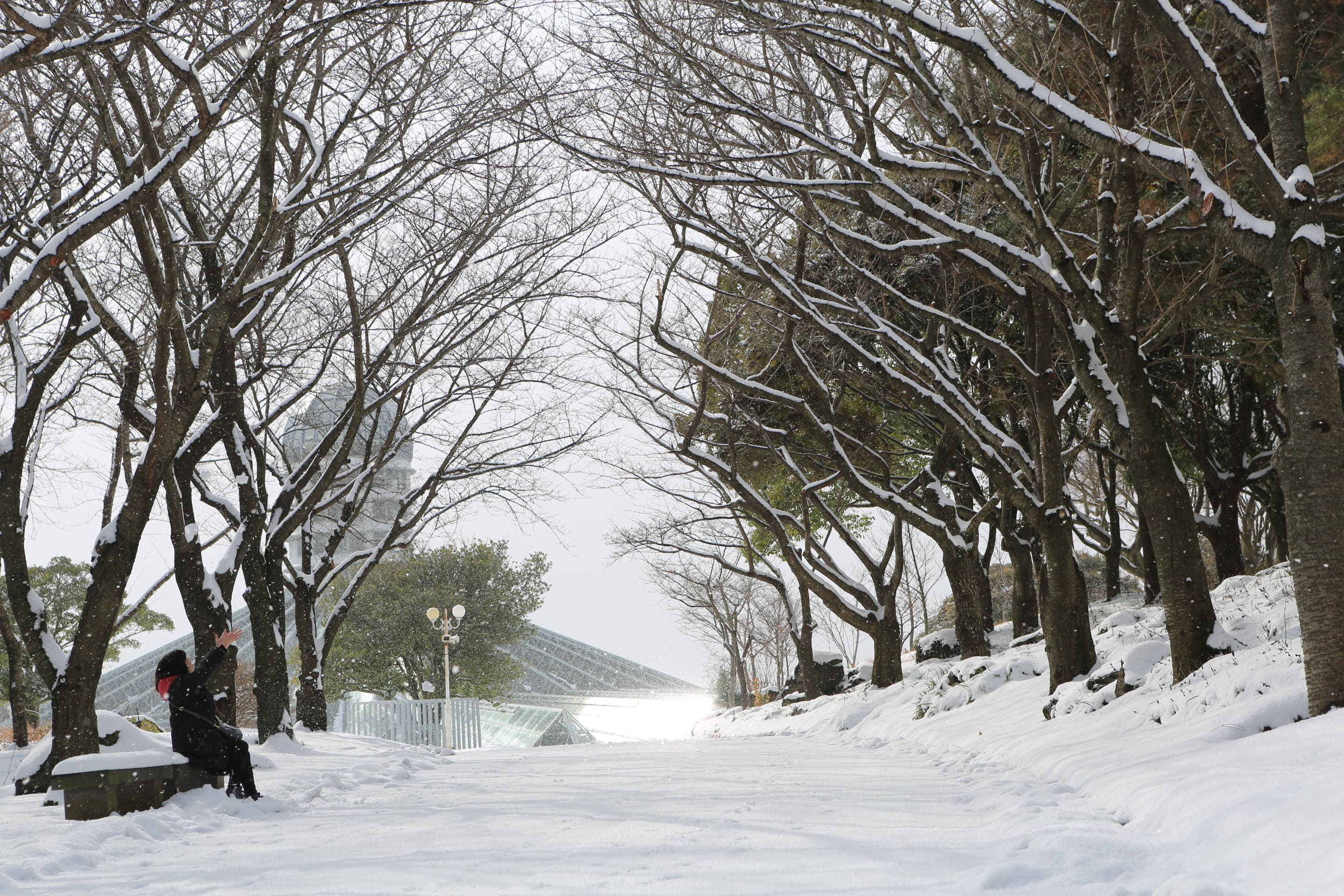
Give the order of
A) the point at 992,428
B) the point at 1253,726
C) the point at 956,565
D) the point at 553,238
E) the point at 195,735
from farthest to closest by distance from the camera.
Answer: the point at 956,565
the point at 553,238
the point at 992,428
the point at 195,735
the point at 1253,726

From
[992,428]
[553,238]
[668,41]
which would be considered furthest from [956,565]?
[668,41]

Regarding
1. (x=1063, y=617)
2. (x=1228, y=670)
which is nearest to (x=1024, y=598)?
(x=1063, y=617)

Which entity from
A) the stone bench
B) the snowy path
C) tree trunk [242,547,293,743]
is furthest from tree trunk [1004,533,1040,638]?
the stone bench

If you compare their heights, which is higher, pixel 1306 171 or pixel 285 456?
pixel 285 456

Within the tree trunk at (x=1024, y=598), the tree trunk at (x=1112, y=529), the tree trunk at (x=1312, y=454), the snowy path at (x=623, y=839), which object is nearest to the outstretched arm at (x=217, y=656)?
the snowy path at (x=623, y=839)

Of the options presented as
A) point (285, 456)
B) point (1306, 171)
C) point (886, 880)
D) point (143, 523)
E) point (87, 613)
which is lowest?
point (886, 880)

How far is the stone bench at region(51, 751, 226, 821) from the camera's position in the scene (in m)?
6.09

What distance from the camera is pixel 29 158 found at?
1065cm

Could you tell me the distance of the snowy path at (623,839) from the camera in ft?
12.4

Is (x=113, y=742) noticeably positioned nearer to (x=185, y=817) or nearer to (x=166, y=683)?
(x=166, y=683)

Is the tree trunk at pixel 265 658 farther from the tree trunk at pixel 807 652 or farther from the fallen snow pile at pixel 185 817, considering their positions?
the tree trunk at pixel 807 652

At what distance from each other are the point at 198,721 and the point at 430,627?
76.1 ft

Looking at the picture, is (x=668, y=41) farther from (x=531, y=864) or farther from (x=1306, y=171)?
(x=531, y=864)

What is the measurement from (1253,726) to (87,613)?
29.7ft
